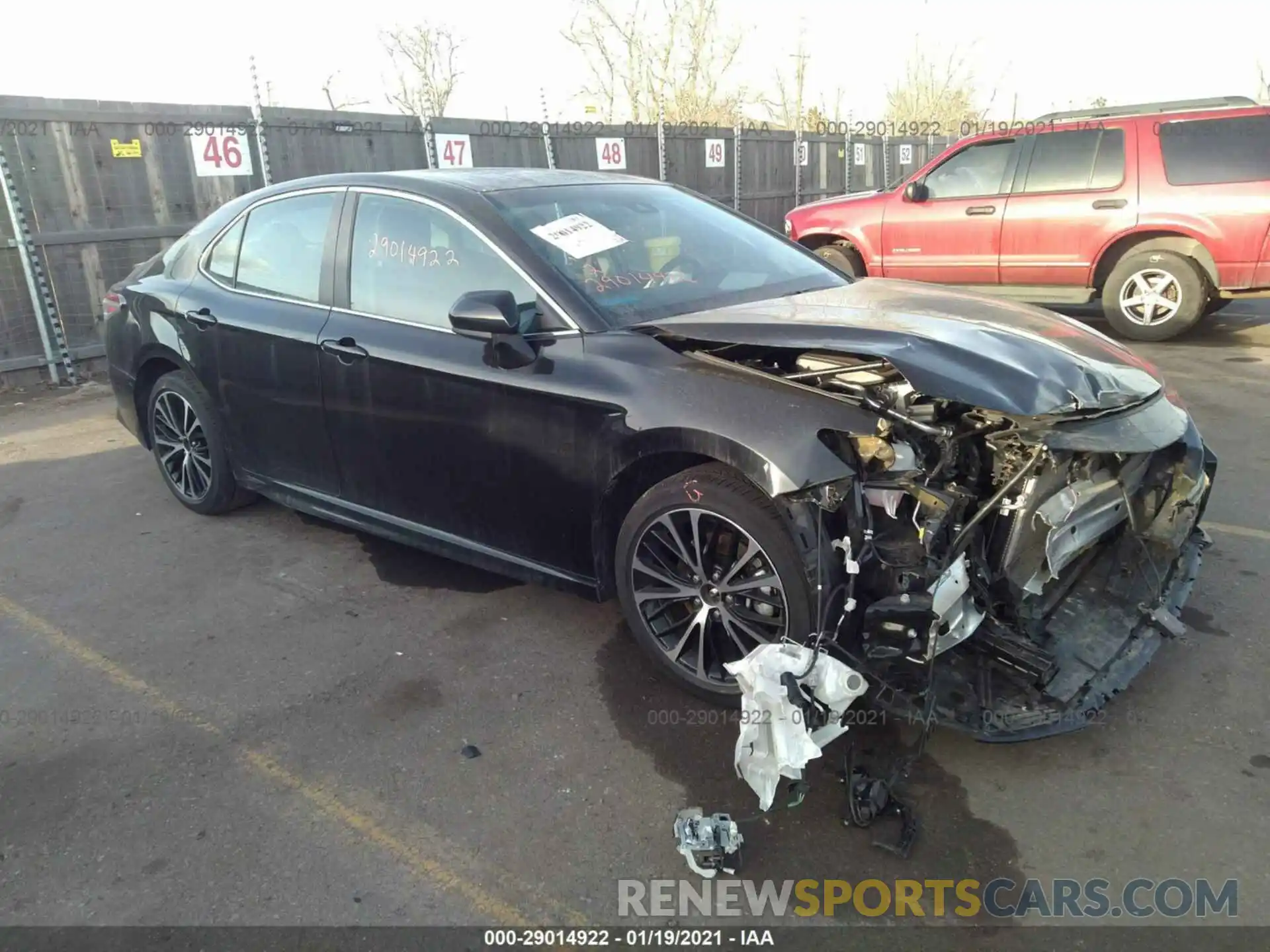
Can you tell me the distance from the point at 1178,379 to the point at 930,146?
15.9m

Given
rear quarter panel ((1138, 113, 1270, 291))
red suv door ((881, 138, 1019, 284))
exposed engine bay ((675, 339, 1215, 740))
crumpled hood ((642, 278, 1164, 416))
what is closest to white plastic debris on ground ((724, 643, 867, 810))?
exposed engine bay ((675, 339, 1215, 740))

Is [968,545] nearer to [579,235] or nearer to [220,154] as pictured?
[579,235]

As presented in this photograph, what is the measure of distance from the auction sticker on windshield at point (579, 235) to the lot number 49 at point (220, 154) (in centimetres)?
700

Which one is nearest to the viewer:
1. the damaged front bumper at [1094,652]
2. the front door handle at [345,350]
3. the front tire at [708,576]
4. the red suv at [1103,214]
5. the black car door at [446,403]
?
the damaged front bumper at [1094,652]

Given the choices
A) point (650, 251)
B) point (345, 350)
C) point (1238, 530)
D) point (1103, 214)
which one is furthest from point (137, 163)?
point (1238, 530)

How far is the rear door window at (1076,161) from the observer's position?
8.23m

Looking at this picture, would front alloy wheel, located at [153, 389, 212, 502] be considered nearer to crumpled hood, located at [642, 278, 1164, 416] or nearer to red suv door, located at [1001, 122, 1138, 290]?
crumpled hood, located at [642, 278, 1164, 416]

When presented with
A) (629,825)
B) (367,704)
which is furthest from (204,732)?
(629,825)

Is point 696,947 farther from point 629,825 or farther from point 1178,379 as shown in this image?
point 1178,379

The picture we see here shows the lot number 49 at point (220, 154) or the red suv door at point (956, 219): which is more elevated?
the lot number 49 at point (220, 154)

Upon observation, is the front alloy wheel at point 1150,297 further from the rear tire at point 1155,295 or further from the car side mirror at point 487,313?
the car side mirror at point 487,313

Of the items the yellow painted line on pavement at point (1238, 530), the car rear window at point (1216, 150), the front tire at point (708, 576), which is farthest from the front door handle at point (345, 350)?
the car rear window at point (1216, 150)

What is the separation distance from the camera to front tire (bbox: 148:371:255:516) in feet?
15.2

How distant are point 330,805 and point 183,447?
2.89 meters
